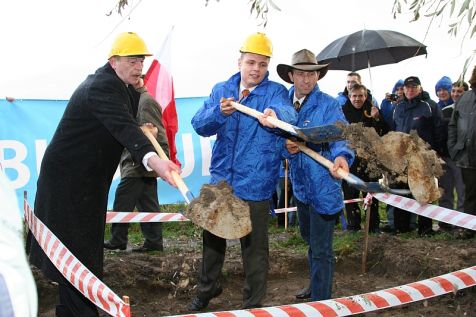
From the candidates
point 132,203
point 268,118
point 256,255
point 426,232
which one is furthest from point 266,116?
point 426,232

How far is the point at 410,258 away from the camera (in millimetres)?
6203

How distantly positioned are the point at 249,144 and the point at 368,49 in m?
4.55

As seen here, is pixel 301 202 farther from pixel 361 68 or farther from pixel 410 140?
pixel 361 68

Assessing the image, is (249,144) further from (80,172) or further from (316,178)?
(80,172)

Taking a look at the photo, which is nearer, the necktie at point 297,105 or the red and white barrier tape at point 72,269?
the red and white barrier tape at point 72,269

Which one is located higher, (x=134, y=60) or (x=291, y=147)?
(x=134, y=60)

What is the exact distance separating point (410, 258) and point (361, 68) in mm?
3497

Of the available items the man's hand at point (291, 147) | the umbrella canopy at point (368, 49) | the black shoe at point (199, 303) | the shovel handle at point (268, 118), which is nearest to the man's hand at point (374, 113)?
the umbrella canopy at point (368, 49)

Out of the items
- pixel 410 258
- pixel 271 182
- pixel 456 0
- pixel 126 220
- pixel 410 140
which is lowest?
pixel 410 258

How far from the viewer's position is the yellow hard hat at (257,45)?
14.2 ft

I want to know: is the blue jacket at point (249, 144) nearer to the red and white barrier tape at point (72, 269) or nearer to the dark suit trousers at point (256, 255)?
the dark suit trousers at point (256, 255)

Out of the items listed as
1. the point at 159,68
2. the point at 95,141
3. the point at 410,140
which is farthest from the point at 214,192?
the point at 159,68

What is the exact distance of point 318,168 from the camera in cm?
451

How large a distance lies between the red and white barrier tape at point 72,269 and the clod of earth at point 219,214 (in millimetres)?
617
